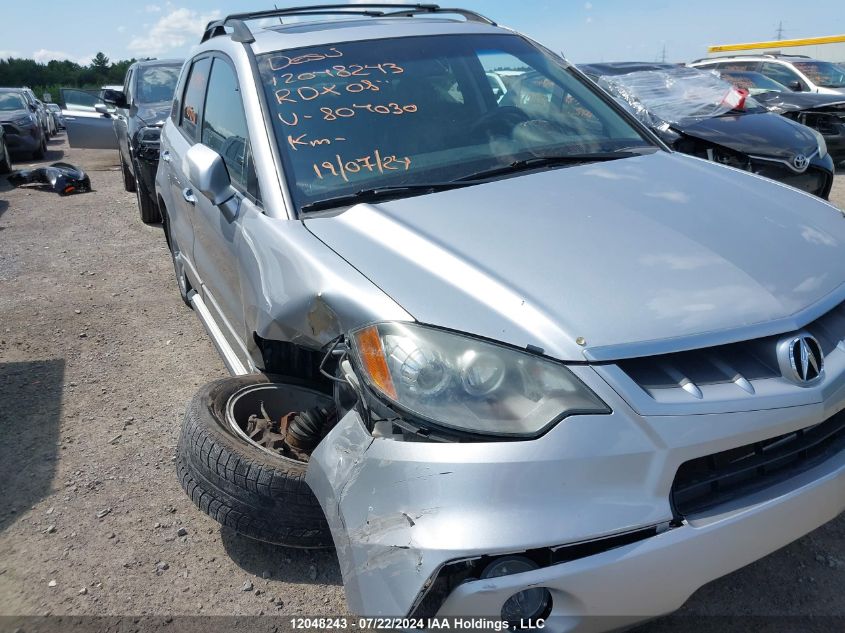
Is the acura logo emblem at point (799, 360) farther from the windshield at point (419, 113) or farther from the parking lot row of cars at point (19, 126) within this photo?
the parking lot row of cars at point (19, 126)

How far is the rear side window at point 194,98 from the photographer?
12.5 ft

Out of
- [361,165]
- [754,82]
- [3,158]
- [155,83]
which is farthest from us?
[3,158]

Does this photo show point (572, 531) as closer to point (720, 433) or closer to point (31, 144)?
point (720, 433)

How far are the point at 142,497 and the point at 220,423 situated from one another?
0.72 m

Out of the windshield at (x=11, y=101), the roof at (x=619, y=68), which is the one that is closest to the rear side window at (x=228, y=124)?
the roof at (x=619, y=68)

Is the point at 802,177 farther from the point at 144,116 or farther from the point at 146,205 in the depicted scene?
the point at 144,116

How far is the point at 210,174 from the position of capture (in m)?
2.66

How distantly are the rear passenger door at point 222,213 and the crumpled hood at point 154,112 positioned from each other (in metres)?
4.66

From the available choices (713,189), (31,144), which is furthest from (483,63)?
(31,144)

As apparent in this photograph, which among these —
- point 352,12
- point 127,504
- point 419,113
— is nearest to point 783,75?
point 352,12

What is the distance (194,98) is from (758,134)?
15.5 ft

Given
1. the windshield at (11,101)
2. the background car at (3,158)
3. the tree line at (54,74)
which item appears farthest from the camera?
the tree line at (54,74)

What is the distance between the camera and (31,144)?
15.2 m

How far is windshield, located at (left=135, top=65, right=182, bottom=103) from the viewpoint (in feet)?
28.9
